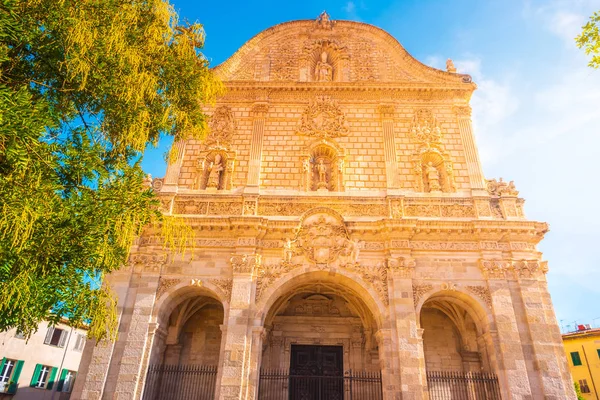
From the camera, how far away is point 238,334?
34.5ft

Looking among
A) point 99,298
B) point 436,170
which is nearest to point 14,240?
point 99,298

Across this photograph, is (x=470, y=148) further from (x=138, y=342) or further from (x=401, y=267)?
(x=138, y=342)

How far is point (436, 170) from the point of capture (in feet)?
Result: 44.1

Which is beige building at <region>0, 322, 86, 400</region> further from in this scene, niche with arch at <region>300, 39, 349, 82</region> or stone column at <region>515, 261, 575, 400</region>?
stone column at <region>515, 261, 575, 400</region>

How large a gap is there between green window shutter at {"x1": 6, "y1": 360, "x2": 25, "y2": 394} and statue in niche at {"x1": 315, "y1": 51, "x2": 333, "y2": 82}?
18.3 meters

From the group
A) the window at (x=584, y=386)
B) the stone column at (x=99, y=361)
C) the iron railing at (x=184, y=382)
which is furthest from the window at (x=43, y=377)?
the window at (x=584, y=386)

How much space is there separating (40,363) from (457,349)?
19.2m

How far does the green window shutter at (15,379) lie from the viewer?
57.7ft

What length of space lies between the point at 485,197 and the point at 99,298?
11.0 meters

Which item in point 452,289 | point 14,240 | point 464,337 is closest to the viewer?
point 14,240

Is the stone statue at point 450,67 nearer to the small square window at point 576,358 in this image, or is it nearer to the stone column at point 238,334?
the stone column at point 238,334

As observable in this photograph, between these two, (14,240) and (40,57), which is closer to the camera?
(14,240)

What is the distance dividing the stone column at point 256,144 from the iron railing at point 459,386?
789 centimetres

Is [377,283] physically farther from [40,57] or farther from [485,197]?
[40,57]
